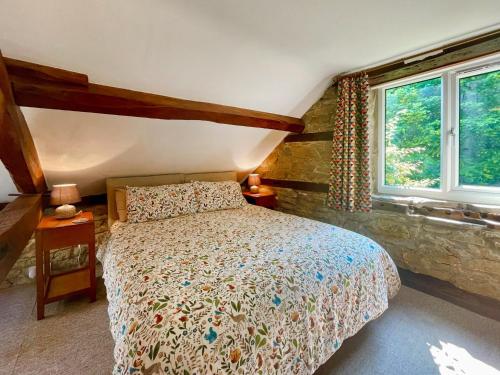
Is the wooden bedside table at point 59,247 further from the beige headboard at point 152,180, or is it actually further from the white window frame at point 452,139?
the white window frame at point 452,139

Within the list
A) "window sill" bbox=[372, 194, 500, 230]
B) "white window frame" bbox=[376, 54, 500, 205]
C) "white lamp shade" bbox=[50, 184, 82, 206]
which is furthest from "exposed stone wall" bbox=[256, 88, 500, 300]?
"white lamp shade" bbox=[50, 184, 82, 206]

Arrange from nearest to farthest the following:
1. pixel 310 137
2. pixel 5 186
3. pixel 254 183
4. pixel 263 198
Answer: pixel 5 186 < pixel 310 137 < pixel 263 198 < pixel 254 183

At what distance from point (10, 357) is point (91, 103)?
1.70 metres

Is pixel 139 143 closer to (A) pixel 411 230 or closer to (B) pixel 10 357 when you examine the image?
(B) pixel 10 357

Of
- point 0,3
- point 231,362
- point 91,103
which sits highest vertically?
point 0,3

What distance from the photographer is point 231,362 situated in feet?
2.94

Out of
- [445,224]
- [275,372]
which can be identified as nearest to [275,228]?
[275,372]

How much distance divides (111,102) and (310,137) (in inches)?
87.6

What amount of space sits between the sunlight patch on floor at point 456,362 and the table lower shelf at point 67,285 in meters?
2.60

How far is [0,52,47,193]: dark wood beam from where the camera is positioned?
129 cm

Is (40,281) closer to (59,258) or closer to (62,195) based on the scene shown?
(62,195)

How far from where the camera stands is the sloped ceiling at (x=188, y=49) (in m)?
1.37

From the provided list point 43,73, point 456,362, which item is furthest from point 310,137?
point 43,73

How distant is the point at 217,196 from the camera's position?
284 cm
